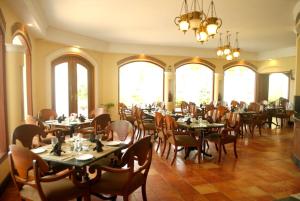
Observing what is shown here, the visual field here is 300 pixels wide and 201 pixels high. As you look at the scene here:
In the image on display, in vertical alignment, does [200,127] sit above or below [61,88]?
below

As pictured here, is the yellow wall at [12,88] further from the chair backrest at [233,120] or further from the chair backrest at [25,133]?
the chair backrest at [233,120]

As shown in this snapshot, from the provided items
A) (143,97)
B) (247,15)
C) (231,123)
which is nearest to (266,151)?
(231,123)

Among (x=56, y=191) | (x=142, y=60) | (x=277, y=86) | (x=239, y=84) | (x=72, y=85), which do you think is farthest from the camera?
(x=239, y=84)

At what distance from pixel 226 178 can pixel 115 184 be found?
2203mm

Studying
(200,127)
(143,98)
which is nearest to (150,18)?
(200,127)

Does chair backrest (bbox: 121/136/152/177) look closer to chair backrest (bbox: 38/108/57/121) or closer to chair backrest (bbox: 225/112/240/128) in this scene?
chair backrest (bbox: 225/112/240/128)

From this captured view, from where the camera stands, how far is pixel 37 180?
2.28 meters

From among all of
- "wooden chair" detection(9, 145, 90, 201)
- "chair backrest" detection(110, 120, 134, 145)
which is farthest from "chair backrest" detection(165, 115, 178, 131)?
"wooden chair" detection(9, 145, 90, 201)

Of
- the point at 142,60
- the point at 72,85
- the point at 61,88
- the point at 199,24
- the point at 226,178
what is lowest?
the point at 226,178

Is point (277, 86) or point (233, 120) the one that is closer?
point (233, 120)

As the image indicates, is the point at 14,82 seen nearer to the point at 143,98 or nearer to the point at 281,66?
the point at 143,98

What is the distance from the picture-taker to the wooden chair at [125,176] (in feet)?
8.50

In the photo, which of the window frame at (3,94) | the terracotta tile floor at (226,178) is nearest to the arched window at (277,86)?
the terracotta tile floor at (226,178)

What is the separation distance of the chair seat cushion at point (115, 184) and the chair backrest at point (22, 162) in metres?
0.60
